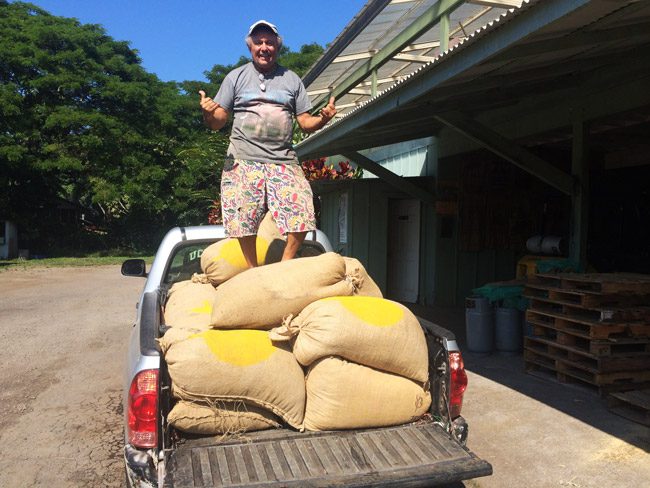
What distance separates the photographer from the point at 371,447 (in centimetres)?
257

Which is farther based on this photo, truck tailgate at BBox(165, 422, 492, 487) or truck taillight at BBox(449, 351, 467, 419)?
truck taillight at BBox(449, 351, 467, 419)

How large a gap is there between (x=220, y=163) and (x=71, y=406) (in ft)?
60.4

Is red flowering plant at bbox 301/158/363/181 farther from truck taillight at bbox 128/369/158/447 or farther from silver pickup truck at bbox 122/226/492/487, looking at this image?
truck taillight at bbox 128/369/158/447

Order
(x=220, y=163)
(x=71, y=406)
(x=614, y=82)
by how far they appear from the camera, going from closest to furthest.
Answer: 1. (x=71, y=406)
2. (x=614, y=82)
3. (x=220, y=163)

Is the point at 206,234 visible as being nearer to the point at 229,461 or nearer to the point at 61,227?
the point at 229,461

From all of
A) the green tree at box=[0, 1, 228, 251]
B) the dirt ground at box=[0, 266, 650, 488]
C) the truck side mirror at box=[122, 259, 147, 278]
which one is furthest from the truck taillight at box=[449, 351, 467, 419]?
the green tree at box=[0, 1, 228, 251]

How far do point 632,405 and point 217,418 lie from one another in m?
3.81

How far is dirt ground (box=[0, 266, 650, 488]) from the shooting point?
3.78m

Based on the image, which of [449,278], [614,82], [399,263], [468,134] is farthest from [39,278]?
[614,82]

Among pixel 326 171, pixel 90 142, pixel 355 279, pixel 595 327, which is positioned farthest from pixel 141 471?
pixel 90 142

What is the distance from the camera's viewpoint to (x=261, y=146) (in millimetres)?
3793

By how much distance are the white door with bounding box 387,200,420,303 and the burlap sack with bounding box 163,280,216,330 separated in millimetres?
7574

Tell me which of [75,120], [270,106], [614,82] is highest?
[75,120]

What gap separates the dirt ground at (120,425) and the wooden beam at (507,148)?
84.5 inches
